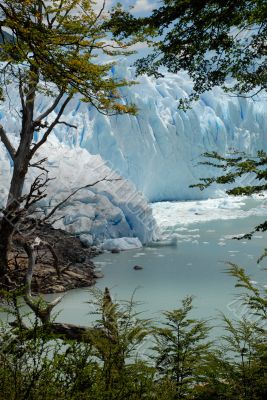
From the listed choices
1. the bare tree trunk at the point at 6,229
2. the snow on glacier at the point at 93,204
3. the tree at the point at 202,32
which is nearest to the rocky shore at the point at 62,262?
the snow on glacier at the point at 93,204

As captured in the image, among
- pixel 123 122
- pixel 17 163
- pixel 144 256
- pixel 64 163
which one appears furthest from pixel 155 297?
pixel 123 122

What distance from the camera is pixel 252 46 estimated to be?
140 inches

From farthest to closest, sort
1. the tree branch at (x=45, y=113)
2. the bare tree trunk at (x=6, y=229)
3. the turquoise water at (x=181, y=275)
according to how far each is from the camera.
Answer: the turquoise water at (x=181, y=275) < the tree branch at (x=45, y=113) < the bare tree trunk at (x=6, y=229)

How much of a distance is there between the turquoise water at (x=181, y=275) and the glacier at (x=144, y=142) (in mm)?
2888

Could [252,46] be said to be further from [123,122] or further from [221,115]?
Answer: [221,115]

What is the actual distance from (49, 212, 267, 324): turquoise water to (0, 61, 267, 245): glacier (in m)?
2.89

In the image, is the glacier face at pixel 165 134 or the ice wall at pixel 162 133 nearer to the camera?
the ice wall at pixel 162 133

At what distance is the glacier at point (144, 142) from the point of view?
20.2 metres

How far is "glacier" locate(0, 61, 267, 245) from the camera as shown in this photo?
66.2 feet

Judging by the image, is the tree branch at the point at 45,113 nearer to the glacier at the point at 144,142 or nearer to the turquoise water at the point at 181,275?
the turquoise water at the point at 181,275

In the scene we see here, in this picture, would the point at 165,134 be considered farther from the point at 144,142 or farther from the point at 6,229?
the point at 6,229

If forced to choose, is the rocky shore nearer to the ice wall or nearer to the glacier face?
the ice wall

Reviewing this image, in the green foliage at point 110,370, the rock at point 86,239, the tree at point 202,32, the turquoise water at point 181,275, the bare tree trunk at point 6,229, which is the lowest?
the turquoise water at point 181,275

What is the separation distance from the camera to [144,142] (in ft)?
98.8
